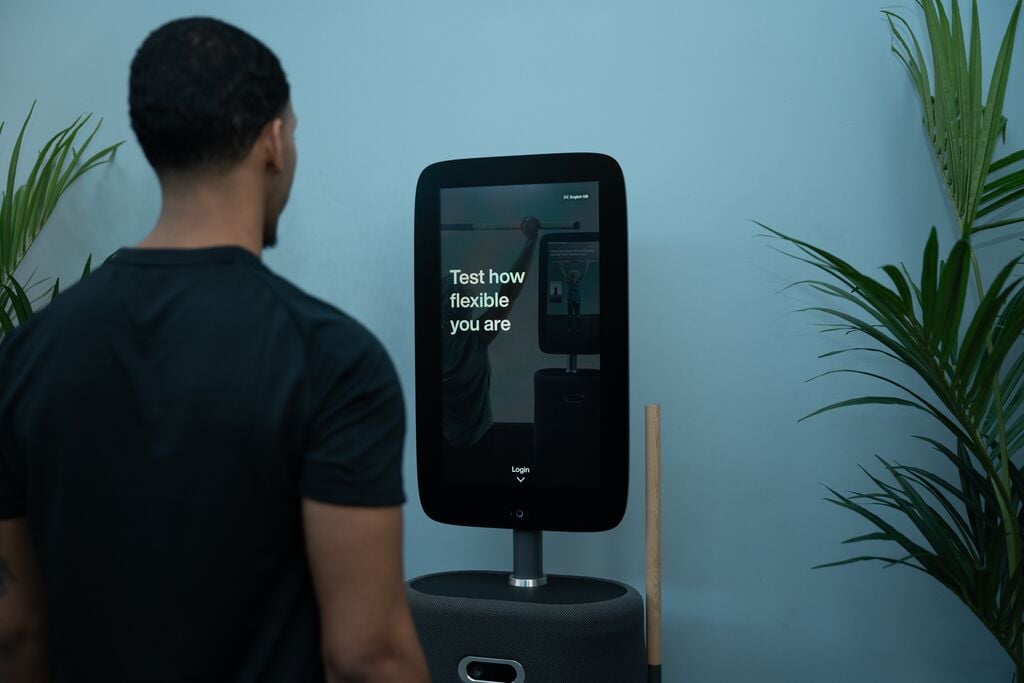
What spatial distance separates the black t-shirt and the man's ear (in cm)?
12

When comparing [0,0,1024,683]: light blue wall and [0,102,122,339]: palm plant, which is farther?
[0,102,122,339]: palm plant

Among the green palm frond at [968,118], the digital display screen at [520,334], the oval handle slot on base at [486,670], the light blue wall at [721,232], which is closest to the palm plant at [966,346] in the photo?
the green palm frond at [968,118]

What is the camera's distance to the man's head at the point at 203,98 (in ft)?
3.26

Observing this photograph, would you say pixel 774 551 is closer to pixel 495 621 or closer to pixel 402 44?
pixel 495 621

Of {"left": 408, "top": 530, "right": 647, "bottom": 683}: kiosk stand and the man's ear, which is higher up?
the man's ear

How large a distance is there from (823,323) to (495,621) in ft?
3.52

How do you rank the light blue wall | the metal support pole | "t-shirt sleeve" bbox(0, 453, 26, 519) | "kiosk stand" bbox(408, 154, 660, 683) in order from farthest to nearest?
the light blue wall
the metal support pole
"kiosk stand" bbox(408, 154, 660, 683)
"t-shirt sleeve" bbox(0, 453, 26, 519)

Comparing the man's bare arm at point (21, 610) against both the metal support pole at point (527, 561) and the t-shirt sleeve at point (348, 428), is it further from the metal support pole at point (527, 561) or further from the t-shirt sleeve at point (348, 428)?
the metal support pole at point (527, 561)

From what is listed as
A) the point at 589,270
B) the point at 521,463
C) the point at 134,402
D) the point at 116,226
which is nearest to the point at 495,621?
the point at 521,463

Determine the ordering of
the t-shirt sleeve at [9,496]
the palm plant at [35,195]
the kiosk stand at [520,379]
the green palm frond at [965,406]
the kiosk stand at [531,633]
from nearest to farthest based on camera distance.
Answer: the t-shirt sleeve at [9,496] → the green palm frond at [965,406] → the kiosk stand at [531,633] → the kiosk stand at [520,379] → the palm plant at [35,195]

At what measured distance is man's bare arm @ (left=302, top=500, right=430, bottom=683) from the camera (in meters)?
0.96

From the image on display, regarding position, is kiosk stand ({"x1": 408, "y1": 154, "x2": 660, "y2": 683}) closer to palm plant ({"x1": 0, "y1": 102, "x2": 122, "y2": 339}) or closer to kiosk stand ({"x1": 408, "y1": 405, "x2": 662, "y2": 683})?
kiosk stand ({"x1": 408, "y1": 405, "x2": 662, "y2": 683})

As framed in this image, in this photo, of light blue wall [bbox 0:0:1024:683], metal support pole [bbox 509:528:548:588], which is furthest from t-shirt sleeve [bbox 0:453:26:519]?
light blue wall [bbox 0:0:1024:683]

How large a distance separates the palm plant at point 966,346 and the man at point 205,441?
104 centimetres
